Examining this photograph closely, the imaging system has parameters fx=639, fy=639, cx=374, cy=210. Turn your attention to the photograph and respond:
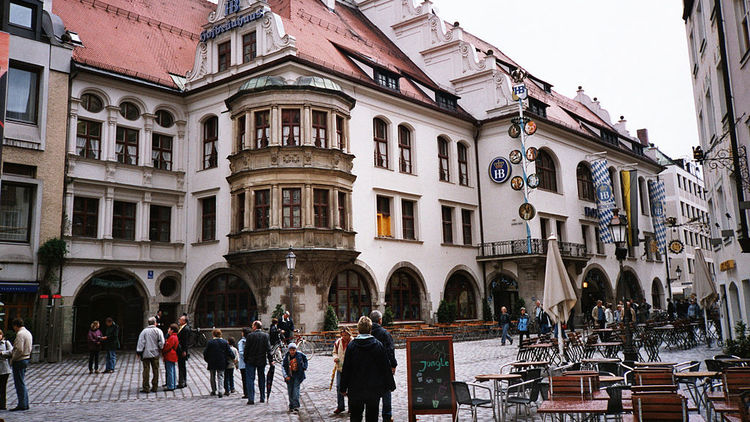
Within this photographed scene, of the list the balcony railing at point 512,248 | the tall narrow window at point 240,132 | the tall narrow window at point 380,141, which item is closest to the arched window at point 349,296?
the tall narrow window at point 380,141

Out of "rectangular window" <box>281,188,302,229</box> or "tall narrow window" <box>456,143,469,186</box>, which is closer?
"rectangular window" <box>281,188,302,229</box>

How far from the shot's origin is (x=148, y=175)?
29500 mm

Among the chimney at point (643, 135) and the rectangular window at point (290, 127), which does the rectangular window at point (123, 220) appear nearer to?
the rectangular window at point (290, 127)

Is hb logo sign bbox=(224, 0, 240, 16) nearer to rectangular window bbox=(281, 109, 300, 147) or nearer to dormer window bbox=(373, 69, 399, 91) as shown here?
rectangular window bbox=(281, 109, 300, 147)

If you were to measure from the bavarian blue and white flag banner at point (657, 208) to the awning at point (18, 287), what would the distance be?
4253 cm

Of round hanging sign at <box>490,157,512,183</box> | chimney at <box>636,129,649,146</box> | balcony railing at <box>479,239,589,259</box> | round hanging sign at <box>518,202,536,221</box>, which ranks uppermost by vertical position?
chimney at <box>636,129,649,146</box>

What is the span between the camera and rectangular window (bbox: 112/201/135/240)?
28.6m

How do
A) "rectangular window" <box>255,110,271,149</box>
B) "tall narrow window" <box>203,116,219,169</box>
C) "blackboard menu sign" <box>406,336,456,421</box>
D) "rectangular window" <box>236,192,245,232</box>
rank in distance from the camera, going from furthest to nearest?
1. "tall narrow window" <box>203,116,219,169</box>
2. "rectangular window" <box>236,192,245,232</box>
3. "rectangular window" <box>255,110,271,149</box>
4. "blackboard menu sign" <box>406,336,456,421</box>

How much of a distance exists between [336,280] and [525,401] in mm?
19315

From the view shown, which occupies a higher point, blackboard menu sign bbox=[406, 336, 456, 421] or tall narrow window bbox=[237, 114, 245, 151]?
tall narrow window bbox=[237, 114, 245, 151]

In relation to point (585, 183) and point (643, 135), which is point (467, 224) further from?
point (643, 135)

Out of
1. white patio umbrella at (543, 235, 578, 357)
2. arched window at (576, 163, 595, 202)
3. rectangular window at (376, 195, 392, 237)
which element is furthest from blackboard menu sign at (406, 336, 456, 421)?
arched window at (576, 163, 595, 202)

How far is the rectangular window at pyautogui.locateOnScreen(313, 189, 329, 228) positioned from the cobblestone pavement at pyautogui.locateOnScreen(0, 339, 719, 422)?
7.16 m

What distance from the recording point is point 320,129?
2781 cm
